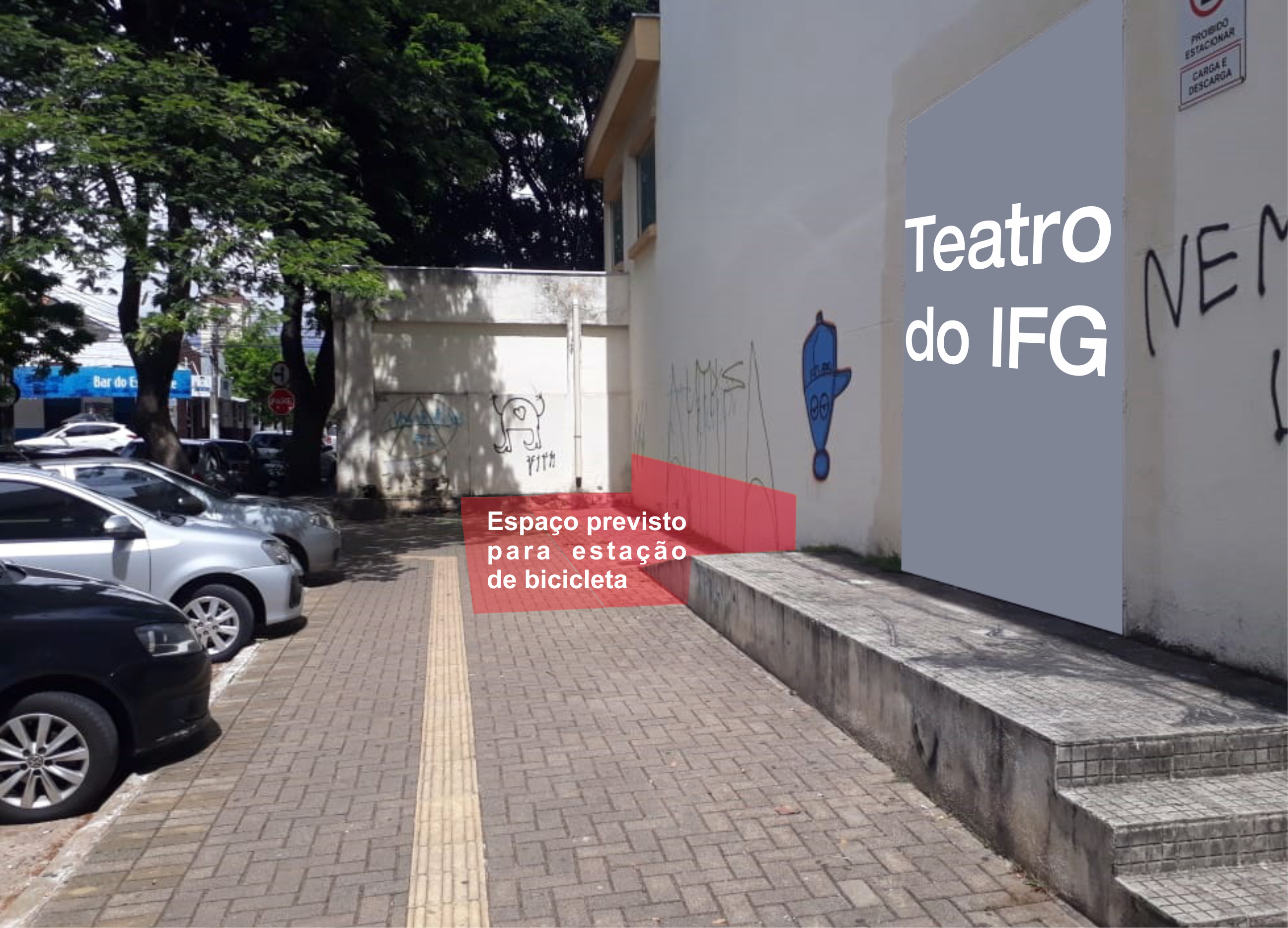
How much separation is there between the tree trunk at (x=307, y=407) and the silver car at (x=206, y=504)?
11.5 meters

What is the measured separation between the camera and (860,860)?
14.3 feet

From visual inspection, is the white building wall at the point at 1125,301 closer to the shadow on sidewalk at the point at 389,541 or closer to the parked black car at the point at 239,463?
the shadow on sidewalk at the point at 389,541

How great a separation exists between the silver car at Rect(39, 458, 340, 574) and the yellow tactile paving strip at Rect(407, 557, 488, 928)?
10.7ft

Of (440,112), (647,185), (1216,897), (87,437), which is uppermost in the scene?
(440,112)

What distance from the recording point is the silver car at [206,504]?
30.6ft

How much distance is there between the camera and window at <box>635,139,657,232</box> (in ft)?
58.4

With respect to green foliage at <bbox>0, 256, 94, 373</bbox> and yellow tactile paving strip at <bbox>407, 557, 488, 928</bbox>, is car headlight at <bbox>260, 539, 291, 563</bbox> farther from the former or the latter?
green foliage at <bbox>0, 256, 94, 373</bbox>

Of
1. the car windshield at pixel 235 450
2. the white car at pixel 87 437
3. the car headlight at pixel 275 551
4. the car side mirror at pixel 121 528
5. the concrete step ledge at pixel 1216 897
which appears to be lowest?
the concrete step ledge at pixel 1216 897

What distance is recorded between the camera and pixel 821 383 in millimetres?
9570

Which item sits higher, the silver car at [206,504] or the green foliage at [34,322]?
the green foliage at [34,322]

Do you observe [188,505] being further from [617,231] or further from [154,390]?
[617,231]

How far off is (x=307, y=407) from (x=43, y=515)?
50.7 ft
